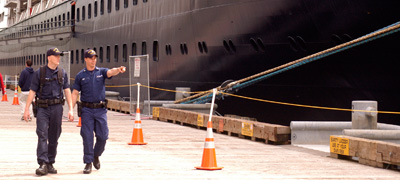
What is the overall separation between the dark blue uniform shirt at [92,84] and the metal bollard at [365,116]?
4848mm

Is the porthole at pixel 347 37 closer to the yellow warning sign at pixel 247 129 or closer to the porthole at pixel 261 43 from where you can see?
the porthole at pixel 261 43

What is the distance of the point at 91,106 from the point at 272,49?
9.23 m

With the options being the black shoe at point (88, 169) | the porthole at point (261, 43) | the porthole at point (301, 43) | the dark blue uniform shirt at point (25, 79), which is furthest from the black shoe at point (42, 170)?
the porthole at point (261, 43)

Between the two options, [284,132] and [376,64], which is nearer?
[284,132]

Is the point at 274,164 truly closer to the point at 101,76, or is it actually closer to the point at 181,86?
the point at 101,76

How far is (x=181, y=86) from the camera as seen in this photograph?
2388 cm

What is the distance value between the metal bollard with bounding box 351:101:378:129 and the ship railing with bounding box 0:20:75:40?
3100 cm

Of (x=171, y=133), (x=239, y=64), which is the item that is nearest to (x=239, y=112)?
(x=239, y=64)

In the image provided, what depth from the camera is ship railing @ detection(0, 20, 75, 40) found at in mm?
41916

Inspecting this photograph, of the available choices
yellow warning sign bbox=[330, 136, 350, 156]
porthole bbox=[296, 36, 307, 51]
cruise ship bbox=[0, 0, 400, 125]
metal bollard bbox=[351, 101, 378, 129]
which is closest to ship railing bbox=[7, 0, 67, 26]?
cruise ship bbox=[0, 0, 400, 125]

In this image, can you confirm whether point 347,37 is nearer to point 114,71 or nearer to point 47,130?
point 114,71

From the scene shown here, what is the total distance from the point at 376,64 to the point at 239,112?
6.12m

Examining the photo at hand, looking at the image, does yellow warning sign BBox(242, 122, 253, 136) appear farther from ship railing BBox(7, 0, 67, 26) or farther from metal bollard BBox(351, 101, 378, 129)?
ship railing BBox(7, 0, 67, 26)

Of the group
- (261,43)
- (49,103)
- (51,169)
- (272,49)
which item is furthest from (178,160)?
(261,43)
